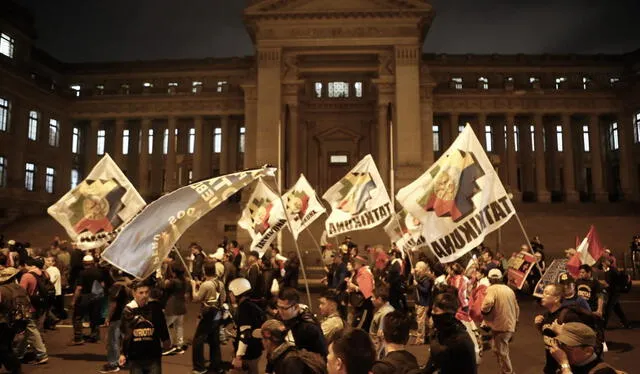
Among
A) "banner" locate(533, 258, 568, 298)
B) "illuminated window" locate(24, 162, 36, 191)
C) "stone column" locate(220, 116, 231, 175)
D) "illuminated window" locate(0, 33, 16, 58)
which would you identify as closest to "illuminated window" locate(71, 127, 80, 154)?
"illuminated window" locate(24, 162, 36, 191)

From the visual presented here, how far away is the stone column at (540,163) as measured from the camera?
44.9 m

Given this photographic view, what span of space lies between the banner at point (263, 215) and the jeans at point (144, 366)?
529 centimetres

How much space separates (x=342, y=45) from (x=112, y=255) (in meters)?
34.6

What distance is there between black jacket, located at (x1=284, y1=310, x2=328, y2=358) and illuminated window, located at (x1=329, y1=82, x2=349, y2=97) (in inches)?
1819

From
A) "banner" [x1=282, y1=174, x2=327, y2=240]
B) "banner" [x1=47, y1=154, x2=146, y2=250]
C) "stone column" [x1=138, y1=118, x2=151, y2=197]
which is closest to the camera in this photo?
"banner" [x1=47, y1=154, x2=146, y2=250]

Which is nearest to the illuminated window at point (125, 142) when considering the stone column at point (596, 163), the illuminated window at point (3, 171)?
the illuminated window at point (3, 171)

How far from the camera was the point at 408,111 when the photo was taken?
38781 millimetres

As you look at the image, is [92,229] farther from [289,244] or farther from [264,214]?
[289,244]

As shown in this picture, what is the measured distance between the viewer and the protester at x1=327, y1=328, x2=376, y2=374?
3.70 meters

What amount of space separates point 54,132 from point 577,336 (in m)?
50.5

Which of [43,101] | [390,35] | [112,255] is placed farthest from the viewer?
[43,101]

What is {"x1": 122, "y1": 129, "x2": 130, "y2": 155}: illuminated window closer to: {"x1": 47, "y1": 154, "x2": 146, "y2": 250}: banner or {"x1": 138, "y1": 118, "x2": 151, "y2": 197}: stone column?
{"x1": 138, "y1": 118, "x2": 151, "y2": 197}: stone column

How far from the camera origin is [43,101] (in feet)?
147

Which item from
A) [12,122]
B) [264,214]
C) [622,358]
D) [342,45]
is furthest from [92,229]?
[12,122]
